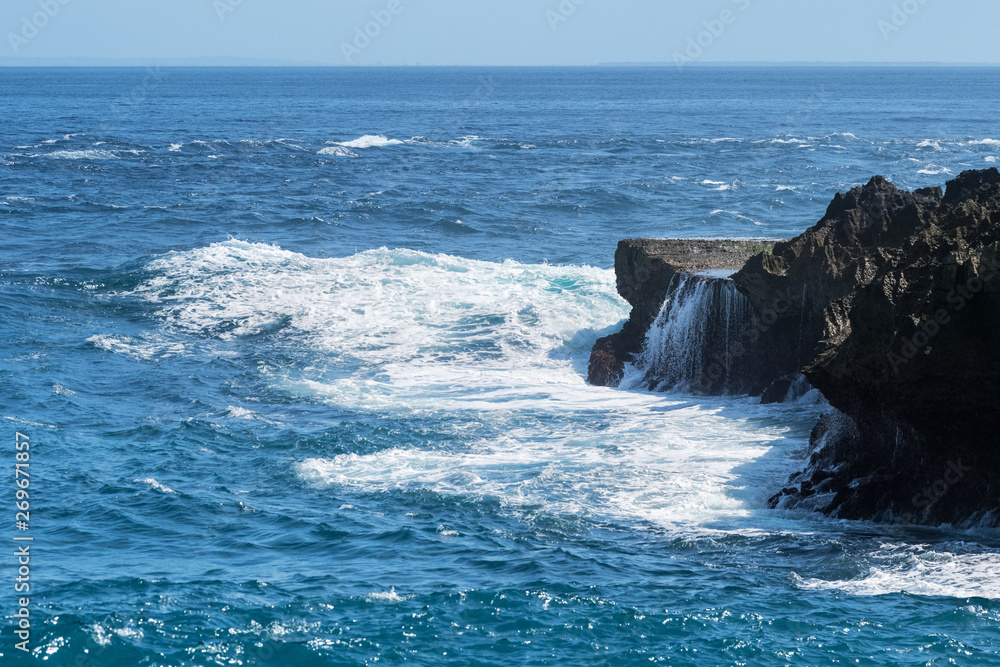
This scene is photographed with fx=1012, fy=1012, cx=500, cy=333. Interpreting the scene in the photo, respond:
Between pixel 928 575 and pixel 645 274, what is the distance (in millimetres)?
11493

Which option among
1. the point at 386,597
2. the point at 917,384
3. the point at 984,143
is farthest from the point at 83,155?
the point at 984,143

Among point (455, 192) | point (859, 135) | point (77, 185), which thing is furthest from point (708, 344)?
point (859, 135)

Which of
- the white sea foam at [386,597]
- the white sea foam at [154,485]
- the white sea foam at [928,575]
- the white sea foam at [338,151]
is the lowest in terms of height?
the white sea foam at [386,597]

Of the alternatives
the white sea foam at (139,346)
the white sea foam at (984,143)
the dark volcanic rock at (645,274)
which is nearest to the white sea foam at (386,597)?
the dark volcanic rock at (645,274)

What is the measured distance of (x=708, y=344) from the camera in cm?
2019

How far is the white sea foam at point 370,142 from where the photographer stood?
68.1 meters

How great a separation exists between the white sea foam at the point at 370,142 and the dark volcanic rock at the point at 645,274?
47.3 metres

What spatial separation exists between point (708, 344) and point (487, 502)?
24.8 feet

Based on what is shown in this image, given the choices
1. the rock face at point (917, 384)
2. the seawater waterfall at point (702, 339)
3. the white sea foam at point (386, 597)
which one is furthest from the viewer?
the seawater waterfall at point (702, 339)

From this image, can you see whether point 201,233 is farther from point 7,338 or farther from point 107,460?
point 107,460

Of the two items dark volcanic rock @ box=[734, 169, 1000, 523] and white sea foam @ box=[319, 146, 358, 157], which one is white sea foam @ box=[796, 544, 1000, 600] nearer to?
dark volcanic rock @ box=[734, 169, 1000, 523]

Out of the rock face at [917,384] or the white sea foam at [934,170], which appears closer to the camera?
the rock face at [917,384]

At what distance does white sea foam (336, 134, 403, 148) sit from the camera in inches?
2682

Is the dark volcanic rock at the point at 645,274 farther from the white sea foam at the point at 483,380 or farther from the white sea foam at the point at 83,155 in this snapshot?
the white sea foam at the point at 83,155
